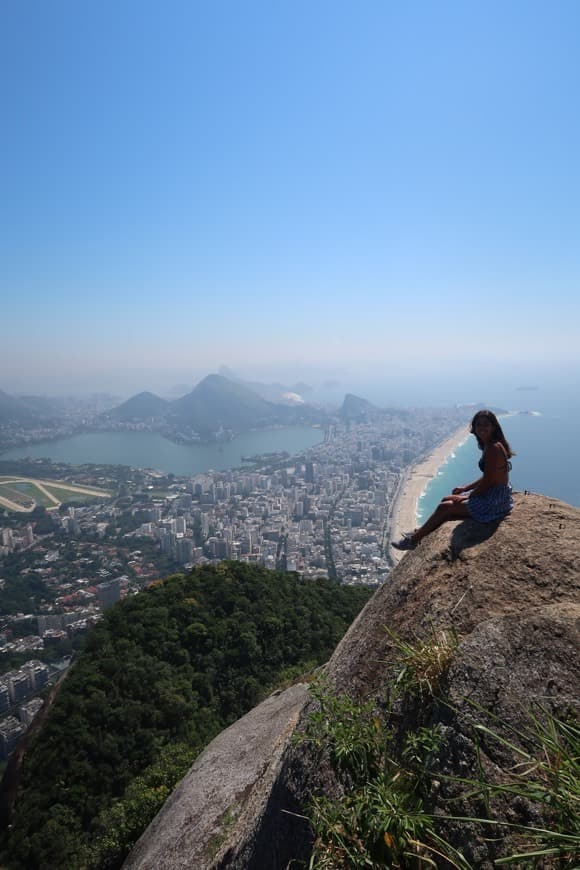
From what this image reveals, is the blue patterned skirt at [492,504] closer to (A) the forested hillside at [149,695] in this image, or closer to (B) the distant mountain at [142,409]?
(A) the forested hillside at [149,695]

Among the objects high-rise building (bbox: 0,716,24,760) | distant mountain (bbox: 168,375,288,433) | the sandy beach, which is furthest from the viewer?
distant mountain (bbox: 168,375,288,433)

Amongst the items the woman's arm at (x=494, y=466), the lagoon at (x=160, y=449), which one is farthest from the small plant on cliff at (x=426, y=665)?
the lagoon at (x=160, y=449)

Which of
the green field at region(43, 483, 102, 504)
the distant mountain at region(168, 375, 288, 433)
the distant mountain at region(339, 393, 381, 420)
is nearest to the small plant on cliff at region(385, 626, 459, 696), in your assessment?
the green field at region(43, 483, 102, 504)

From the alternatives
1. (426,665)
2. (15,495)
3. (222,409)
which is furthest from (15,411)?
(426,665)

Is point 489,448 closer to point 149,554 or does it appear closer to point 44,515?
point 149,554

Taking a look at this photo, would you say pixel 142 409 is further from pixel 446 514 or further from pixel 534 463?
pixel 446 514

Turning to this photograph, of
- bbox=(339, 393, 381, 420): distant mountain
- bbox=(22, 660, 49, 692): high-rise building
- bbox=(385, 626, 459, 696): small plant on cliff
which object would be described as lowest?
bbox=(22, 660, 49, 692): high-rise building

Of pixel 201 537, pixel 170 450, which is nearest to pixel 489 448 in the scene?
pixel 201 537

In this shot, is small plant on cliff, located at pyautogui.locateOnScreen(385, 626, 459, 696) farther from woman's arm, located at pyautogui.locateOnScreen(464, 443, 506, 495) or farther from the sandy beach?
the sandy beach
